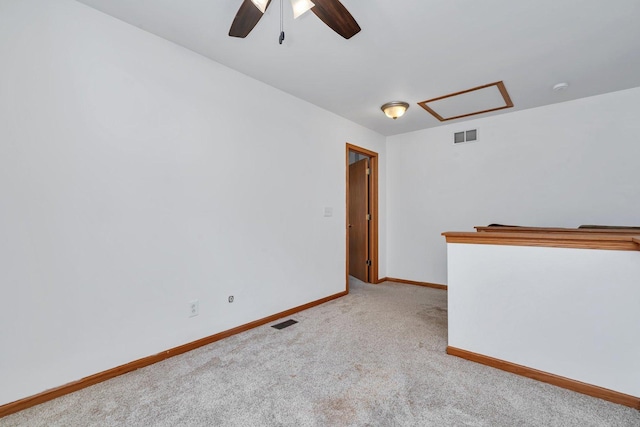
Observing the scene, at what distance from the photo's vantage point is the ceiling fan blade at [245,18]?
1537 millimetres

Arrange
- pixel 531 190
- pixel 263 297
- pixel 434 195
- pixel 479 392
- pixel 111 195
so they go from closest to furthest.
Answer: pixel 479 392
pixel 111 195
pixel 263 297
pixel 531 190
pixel 434 195

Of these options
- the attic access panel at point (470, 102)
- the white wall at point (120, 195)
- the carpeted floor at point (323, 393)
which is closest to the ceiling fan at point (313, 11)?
the white wall at point (120, 195)

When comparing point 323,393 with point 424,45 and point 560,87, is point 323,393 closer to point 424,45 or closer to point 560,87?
point 424,45

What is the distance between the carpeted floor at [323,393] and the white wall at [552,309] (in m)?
0.16

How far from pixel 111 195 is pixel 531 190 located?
4.45 metres

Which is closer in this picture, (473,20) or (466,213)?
(473,20)

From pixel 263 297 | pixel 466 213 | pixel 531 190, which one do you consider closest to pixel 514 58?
pixel 531 190

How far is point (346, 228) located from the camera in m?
4.00

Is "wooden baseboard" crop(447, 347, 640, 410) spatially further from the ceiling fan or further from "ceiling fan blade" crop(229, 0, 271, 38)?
"ceiling fan blade" crop(229, 0, 271, 38)

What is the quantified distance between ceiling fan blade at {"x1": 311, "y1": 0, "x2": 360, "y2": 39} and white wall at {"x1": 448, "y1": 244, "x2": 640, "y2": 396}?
5.62 feet

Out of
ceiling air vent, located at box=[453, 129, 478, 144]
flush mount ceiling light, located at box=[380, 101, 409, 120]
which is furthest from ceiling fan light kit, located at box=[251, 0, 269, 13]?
ceiling air vent, located at box=[453, 129, 478, 144]

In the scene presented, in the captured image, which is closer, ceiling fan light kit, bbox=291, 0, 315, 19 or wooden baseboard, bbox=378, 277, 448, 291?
ceiling fan light kit, bbox=291, 0, 315, 19

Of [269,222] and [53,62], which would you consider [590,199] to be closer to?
[269,222]

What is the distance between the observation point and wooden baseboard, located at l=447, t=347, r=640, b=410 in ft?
5.27
